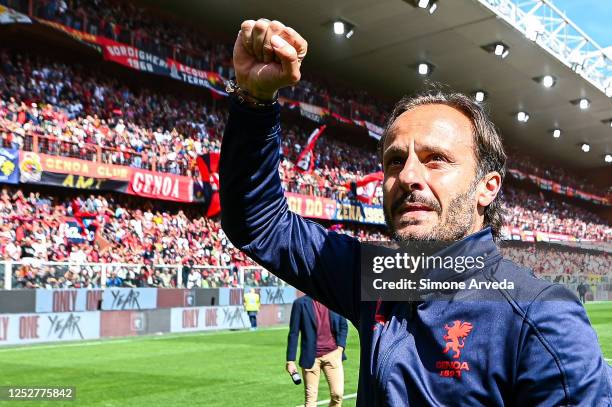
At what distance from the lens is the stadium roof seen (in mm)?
28656

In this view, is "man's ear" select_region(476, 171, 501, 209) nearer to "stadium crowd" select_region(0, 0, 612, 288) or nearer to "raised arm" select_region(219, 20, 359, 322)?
"raised arm" select_region(219, 20, 359, 322)

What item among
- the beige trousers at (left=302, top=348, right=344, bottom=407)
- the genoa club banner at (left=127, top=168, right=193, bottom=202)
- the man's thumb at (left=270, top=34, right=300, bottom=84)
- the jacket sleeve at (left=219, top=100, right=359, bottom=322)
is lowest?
the beige trousers at (left=302, top=348, right=344, bottom=407)

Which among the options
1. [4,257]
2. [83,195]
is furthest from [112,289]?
[83,195]

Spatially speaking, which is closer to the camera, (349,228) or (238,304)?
(238,304)

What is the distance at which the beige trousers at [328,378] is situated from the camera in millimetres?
8062

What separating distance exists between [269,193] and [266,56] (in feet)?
1.39

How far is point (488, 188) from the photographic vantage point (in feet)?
6.43

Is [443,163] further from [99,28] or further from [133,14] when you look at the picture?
[133,14]

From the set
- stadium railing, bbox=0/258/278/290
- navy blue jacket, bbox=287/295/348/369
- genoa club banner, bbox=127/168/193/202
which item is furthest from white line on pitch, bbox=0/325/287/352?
navy blue jacket, bbox=287/295/348/369

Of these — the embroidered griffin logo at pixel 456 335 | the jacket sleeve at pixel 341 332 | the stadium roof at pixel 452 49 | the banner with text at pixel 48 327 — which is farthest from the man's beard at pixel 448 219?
the stadium roof at pixel 452 49

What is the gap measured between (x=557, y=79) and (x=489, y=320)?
3915 centimetres

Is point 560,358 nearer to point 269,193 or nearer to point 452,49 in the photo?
point 269,193

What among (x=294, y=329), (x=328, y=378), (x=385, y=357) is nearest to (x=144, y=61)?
(x=294, y=329)

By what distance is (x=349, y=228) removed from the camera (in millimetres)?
34156
